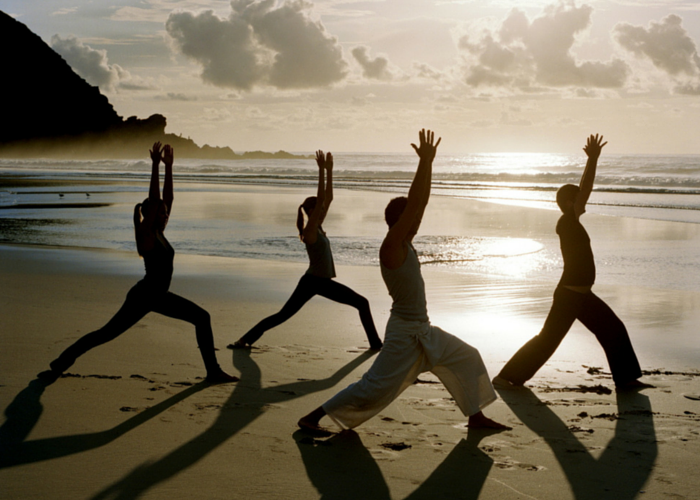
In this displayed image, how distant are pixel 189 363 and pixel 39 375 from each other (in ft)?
4.17

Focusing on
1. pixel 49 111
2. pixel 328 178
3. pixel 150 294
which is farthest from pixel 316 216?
pixel 49 111

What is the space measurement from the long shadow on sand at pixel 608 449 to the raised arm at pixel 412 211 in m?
1.54

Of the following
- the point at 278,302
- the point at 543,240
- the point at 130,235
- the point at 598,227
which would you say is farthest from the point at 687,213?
the point at 278,302

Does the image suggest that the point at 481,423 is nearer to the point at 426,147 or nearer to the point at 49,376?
the point at 426,147

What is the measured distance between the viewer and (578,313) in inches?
221

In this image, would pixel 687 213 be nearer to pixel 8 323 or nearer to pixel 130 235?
pixel 130 235

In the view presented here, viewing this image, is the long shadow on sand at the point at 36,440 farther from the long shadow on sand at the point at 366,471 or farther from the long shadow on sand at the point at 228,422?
the long shadow on sand at the point at 366,471

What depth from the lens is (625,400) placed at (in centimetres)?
533

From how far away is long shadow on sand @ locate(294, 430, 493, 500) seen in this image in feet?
12.0

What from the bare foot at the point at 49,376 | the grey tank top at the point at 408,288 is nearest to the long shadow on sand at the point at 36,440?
the bare foot at the point at 49,376

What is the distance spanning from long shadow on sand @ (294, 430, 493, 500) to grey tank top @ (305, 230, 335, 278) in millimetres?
2442

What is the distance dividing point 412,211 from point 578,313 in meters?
2.32

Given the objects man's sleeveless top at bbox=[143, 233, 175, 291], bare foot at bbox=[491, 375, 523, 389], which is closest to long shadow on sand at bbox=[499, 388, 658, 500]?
bare foot at bbox=[491, 375, 523, 389]

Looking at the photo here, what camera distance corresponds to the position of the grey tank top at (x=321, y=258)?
6.69 meters
